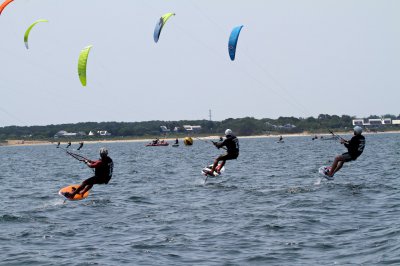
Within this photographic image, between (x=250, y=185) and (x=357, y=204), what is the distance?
732 cm

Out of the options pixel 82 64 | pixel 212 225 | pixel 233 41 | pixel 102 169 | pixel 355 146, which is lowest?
pixel 212 225

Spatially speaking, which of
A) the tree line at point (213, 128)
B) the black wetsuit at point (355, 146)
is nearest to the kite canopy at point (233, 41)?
the black wetsuit at point (355, 146)

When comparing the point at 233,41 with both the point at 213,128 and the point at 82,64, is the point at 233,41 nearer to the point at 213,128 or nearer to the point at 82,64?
the point at 82,64

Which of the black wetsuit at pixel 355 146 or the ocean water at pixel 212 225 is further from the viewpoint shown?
the black wetsuit at pixel 355 146

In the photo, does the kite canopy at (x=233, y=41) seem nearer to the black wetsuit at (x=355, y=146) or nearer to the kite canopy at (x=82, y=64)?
the kite canopy at (x=82, y=64)

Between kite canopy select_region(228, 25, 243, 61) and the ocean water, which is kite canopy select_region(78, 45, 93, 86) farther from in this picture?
kite canopy select_region(228, 25, 243, 61)

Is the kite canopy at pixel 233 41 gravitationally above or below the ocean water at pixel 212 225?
above

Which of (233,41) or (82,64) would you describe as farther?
(233,41)

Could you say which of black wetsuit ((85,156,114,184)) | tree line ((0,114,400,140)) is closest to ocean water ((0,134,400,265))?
black wetsuit ((85,156,114,184))

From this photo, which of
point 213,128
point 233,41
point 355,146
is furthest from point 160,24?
point 213,128

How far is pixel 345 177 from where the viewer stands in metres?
26.1

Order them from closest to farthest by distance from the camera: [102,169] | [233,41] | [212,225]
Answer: [212,225] < [102,169] < [233,41]

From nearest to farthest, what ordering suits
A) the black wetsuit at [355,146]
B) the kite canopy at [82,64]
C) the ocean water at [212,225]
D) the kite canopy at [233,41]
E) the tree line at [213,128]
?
the ocean water at [212,225], the black wetsuit at [355,146], the kite canopy at [82,64], the kite canopy at [233,41], the tree line at [213,128]

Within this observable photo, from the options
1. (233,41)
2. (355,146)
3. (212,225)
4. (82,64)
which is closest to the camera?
(212,225)
